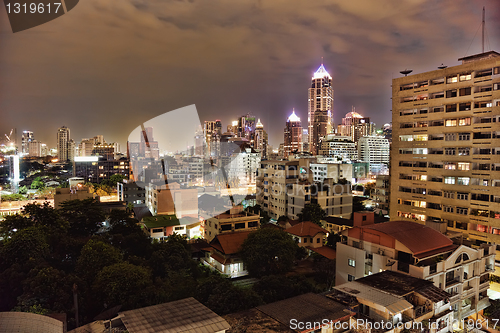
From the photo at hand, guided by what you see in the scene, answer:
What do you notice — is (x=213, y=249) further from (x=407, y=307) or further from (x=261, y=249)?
(x=407, y=307)

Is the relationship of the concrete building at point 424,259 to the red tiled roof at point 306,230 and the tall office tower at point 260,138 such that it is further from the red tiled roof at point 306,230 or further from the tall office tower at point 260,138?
the tall office tower at point 260,138

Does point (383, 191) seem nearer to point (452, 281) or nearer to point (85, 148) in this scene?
point (452, 281)

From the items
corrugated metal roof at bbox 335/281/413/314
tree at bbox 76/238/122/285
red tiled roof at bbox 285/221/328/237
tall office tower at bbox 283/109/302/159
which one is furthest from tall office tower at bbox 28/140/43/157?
corrugated metal roof at bbox 335/281/413/314

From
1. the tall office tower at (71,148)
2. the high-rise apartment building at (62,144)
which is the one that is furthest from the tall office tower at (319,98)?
the high-rise apartment building at (62,144)

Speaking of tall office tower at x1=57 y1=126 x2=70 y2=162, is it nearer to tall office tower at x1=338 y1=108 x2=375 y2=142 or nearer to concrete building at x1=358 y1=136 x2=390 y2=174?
concrete building at x1=358 y1=136 x2=390 y2=174

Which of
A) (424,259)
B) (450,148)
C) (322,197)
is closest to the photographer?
(424,259)

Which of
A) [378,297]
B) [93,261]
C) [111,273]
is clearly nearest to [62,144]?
[93,261]

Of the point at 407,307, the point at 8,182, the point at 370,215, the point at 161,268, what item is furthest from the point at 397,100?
the point at 8,182
